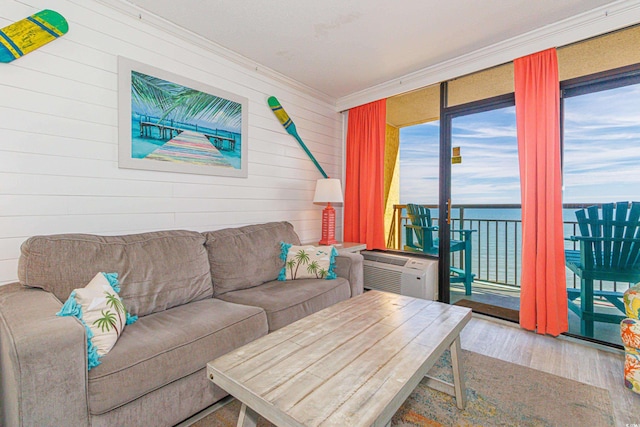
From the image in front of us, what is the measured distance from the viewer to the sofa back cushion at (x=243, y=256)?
225 centimetres

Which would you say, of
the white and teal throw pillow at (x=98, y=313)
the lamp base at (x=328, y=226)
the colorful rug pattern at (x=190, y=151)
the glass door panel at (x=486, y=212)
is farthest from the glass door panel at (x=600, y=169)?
the white and teal throw pillow at (x=98, y=313)

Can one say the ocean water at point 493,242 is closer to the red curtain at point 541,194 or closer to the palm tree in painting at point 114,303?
the red curtain at point 541,194

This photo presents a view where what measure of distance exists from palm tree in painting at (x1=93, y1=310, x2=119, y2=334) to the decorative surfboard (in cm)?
155

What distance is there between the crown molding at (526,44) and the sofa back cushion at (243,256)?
2.17m

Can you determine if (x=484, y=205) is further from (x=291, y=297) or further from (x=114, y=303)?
(x=114, y=303)

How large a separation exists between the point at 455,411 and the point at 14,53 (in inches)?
123

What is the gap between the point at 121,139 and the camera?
83.1 inches

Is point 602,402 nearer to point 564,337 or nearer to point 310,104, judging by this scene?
point 564,337

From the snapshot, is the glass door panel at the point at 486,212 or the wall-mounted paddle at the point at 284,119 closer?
the glass door panel at the point at 486,212

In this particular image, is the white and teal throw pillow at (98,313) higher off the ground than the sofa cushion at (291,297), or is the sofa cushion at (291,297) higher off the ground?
the white and teal throw pillow at (98,313)

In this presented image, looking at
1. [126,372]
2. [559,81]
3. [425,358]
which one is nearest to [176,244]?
[126,372]

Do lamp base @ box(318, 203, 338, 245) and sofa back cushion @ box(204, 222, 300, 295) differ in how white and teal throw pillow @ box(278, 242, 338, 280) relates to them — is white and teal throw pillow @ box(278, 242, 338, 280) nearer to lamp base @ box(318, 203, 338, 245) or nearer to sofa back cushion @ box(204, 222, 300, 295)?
sofa back cushion @ box(204, 222, 300, 295)

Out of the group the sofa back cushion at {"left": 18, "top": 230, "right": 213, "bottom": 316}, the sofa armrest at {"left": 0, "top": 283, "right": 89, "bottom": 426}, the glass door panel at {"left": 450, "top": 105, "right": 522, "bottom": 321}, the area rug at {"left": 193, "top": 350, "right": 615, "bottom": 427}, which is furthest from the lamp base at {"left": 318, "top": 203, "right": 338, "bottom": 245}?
the sofa armrest at {"left": 0, "top": 283, "right": 89, "bottom": 426}

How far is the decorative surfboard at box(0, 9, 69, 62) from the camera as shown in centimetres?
165
